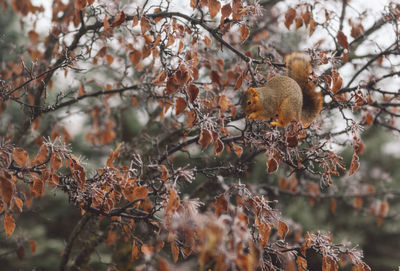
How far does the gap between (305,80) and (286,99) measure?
0.22m

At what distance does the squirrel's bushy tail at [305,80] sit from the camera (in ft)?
5.65

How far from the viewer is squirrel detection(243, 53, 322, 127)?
160cm

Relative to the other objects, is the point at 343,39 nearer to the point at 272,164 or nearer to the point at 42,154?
the point at 272,164

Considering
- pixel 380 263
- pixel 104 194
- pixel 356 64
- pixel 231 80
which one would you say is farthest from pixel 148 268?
pixel 380 263

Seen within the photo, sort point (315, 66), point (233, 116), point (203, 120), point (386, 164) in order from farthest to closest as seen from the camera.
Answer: point (386, 164) < point (233, 116) < point (315, 66) < point (203, 120)

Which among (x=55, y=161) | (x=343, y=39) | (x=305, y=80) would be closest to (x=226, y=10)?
(x=305, y=80)

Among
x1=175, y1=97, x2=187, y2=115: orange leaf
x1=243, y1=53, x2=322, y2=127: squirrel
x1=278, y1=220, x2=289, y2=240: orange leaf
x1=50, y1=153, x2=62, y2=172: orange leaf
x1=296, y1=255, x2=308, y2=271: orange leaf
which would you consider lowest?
x1=296, y1=255, x2=308, y2=271: orange leaf

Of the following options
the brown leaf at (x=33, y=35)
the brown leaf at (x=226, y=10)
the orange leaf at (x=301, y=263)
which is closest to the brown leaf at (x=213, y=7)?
the brown leaf at (x=226, y=10)

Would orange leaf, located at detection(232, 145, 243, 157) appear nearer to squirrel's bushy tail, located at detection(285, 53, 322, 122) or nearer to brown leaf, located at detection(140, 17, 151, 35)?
squirrel's bushy tail, located at detection(285, 53, 322, 122)

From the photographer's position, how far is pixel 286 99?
5.24ft

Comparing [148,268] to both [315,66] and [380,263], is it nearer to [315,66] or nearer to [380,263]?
[315,66]

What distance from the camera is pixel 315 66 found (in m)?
1.74

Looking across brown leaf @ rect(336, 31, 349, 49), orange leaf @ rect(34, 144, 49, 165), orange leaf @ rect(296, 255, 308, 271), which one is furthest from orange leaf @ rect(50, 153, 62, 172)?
brown leaf @ rect(336, 31, 349, 49)

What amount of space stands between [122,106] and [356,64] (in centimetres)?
209
